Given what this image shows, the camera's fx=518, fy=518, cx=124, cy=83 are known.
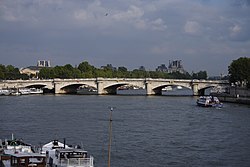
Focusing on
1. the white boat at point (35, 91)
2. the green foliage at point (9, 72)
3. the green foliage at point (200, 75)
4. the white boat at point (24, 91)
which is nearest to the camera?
the white boat at point (24, 91)

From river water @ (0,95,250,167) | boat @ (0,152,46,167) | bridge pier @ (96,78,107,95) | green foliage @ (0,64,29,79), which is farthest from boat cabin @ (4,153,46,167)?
green foliage @ (0,64,29,79)

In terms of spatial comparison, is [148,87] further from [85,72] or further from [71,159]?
[71,159]

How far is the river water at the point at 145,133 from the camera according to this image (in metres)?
22.4

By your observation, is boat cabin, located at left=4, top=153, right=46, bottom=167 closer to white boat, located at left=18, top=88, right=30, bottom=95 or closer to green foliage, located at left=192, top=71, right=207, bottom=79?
white boat, located at left=18, top=88, right=30, bottom=95

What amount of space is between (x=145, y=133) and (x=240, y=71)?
127ft

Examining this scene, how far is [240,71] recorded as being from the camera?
6588cm

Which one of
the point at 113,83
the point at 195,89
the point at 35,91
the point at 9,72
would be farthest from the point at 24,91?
the point at 195,89

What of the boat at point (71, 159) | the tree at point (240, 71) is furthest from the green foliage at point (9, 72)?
the boat at point (71, 159)

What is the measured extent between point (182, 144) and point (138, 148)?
2716 millimetres

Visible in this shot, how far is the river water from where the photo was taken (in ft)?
73.4

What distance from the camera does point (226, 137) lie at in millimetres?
28453

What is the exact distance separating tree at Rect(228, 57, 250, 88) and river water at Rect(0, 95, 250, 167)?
22.6m

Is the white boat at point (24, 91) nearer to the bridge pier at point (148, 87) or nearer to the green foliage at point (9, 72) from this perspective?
the green foliage at point (9, 72)

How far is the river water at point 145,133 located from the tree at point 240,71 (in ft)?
74.0
